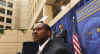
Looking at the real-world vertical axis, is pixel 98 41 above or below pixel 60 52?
below

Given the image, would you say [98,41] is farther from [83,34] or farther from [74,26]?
[74,26]

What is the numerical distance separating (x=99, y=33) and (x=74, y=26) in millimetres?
1508

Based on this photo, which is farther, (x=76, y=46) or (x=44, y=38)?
(x=76, y=46)

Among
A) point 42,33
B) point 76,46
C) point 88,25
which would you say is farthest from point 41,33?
point 76,46

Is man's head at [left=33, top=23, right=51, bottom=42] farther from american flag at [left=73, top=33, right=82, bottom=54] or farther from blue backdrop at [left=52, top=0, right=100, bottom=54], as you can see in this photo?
american flag at [left=73, top=33, right=82, bottom=54]

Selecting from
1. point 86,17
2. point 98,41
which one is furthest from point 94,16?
point 98,41

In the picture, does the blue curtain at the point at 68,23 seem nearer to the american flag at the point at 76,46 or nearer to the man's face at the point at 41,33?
the american flag at the point at 76,46

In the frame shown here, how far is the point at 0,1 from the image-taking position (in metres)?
30.6

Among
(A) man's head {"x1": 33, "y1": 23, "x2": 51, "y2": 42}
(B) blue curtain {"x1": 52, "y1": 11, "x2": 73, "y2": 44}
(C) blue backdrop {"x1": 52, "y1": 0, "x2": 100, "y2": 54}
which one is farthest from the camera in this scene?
(B) blue curtain {"x1": 52, "y1": 11, "x2": 73, "y2": 44}

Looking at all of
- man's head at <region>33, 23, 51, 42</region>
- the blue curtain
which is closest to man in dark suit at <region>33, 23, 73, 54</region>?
man's head at <region>33, 23, 51, 42</region>

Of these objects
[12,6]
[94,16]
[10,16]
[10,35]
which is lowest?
[10,35]

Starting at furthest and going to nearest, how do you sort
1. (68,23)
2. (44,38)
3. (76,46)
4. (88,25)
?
(68,23) < (76,46) < (88,25) < (44,38)

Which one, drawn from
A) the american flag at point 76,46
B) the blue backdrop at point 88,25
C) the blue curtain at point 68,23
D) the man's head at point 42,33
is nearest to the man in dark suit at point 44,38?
the man's head at point 42,33

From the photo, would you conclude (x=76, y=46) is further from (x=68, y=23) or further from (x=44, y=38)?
(x=44, y=38)
